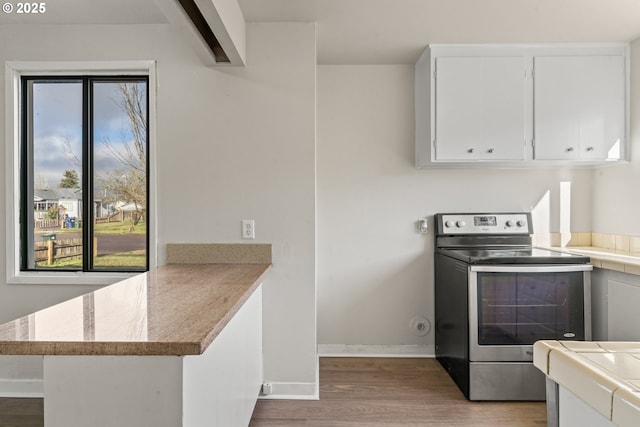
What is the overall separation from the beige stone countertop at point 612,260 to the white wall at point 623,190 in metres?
0.20

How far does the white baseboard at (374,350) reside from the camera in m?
3.37

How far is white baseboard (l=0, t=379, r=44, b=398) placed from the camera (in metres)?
2.66

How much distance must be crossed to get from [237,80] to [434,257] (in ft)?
6.65

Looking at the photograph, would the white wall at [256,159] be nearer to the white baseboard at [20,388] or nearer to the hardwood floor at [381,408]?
the hardwood floor at [381,408]

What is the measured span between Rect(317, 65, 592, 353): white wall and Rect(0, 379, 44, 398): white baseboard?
1963 mm

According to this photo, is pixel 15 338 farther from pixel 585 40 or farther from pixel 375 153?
pixel 585 40

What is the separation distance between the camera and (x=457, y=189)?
3.36 metres

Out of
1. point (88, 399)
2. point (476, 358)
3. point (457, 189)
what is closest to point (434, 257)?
point (457, 189)

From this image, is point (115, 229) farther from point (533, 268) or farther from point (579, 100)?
point (579, 100)

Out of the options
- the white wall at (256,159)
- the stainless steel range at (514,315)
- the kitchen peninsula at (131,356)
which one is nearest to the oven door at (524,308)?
the stainless steel range at (514,315)

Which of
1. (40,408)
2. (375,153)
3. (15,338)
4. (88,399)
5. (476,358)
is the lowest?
(40,408)

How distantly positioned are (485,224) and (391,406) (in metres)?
1.59

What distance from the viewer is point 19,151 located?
2770mm

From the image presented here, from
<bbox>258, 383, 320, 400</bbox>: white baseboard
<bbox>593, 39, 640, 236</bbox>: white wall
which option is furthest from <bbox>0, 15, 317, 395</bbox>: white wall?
<bbox>593, 39, 640, 236</bbox>: white wall
